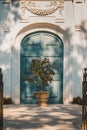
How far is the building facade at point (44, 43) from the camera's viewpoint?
16891mm

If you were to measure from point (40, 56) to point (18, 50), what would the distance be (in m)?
0.79

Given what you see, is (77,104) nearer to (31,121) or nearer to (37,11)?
(37,11)

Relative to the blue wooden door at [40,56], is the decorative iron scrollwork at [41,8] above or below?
above

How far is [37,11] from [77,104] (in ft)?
11.4

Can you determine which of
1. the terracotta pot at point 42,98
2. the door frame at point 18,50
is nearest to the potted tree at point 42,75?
the terracotta pot at point 42,98

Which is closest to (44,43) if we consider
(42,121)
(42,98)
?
(42,98)

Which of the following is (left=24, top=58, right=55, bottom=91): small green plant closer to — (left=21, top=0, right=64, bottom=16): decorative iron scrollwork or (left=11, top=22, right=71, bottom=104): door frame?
(left=11, top=22, right=71, bottom=104): door frame

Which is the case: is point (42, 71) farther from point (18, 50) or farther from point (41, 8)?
point (41, 8)

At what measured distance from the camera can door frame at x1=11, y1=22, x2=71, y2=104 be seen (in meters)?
17.0

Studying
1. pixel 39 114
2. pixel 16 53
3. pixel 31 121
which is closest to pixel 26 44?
pixel 16 53

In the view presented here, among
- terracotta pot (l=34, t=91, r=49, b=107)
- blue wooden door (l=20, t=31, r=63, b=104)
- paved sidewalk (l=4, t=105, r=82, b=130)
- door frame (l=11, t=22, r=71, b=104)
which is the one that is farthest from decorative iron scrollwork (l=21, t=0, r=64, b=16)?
paved sidewalk (l=4, t=105, r=82, b=130)

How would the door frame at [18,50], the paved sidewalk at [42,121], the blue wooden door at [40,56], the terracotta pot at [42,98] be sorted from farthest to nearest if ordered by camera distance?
the blue wooden door at [40,56]
the door frame at [18,50]
the terracotta pot at [42,98]
the paved sidewalk at [42,121]

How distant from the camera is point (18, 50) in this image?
17.1 metres

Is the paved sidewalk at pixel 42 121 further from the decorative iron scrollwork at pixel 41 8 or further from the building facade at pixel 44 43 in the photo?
the decorative iron scrollwork at pixel 41 8
